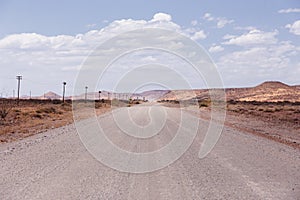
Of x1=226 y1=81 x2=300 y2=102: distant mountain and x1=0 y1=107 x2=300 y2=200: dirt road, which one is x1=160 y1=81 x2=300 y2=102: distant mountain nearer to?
x1=226 y1=81 x2=300 y2=102: distant mountain

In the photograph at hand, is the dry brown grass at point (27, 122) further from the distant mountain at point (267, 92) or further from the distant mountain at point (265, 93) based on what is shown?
the distant mountain at point (267, 92)

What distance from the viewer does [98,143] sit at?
16.7m

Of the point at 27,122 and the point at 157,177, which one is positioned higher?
the point at 157,177

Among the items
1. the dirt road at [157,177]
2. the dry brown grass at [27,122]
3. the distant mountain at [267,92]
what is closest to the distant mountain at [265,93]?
the distant mountain at [267,92]

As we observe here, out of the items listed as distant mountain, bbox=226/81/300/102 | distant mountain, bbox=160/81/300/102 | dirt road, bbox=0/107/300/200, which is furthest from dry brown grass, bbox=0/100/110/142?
distant mountain, bbox=226/81/300/102

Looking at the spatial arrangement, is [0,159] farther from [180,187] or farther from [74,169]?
[180,187]

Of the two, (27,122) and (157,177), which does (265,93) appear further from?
(157,177)

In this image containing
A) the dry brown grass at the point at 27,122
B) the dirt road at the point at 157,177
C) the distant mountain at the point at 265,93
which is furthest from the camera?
the distant mountain at the point at 265,93

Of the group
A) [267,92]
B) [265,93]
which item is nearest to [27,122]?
[265,93]

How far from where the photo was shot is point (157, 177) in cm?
955

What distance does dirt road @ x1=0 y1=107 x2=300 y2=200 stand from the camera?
26.0 feet

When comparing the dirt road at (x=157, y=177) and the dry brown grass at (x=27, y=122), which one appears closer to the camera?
the dirt road at (x=157, y=177)

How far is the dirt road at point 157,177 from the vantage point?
7911mm

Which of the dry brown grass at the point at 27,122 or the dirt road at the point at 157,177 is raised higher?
the dirt road at the point at 157,177
